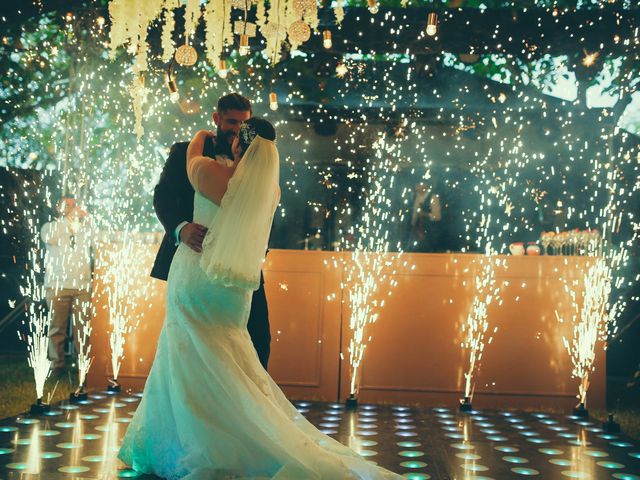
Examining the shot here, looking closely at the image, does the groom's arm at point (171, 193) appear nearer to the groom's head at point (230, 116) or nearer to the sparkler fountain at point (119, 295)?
the groom's head at point (230, 116)

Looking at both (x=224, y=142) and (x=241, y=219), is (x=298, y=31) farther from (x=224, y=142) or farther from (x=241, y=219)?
(x=241, y=219)

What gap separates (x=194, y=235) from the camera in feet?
9.27

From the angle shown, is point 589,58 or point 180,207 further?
point 589,58

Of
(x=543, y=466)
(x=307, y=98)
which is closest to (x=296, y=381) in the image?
(x=543, y=466)

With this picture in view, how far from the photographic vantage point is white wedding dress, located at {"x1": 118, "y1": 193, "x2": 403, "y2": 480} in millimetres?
2574

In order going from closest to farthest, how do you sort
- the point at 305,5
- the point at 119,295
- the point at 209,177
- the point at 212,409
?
the point at 212,409
the point at 209,177
the point at 305,5
the point at 119,295

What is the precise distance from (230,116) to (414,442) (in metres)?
2.11

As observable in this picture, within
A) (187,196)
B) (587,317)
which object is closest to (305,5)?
(187,196)

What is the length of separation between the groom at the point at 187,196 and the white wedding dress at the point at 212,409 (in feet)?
0.63

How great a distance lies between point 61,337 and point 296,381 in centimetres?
255

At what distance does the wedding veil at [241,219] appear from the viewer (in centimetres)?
269

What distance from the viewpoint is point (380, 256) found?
5.48m

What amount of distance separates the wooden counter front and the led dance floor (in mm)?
345

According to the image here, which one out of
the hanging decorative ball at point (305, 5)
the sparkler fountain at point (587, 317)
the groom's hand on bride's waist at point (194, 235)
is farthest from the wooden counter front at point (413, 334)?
the groom's hand on bride's waist at point (194, 235)
